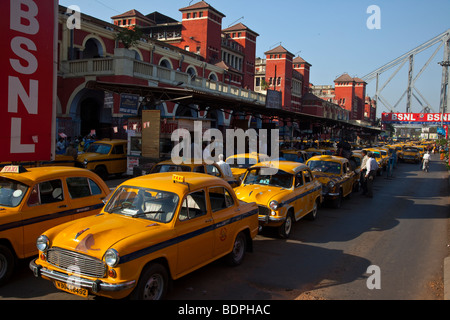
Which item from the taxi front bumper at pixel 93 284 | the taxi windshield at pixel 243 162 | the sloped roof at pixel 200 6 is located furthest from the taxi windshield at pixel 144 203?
the sloped roof at pixel 200 6

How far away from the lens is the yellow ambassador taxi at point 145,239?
4473mm

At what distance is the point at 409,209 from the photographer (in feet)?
43.7

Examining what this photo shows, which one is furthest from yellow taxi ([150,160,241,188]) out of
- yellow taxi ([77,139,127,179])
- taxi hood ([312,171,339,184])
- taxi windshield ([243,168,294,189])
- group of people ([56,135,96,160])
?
group of people ([56,135,96,160])

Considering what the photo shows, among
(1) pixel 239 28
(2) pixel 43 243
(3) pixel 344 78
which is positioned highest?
(3) pixel 344 78

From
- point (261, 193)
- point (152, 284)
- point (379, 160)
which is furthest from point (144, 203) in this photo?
point (379, 160)

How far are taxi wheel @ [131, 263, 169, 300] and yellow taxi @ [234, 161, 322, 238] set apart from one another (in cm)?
365

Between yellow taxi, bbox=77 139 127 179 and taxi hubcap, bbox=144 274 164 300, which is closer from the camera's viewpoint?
taxi hubcap, bbox=144 274 164 300

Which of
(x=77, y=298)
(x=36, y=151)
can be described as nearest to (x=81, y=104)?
(x=36, y=151)

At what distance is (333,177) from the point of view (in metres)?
12.8

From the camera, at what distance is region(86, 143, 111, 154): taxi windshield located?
56.3 ft

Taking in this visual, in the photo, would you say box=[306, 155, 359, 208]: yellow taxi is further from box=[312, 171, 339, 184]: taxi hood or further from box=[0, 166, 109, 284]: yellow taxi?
box=[0, 166, 109, 284]: yellow taxi

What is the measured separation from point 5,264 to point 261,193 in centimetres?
536

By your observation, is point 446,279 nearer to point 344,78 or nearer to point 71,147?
point 71,147
